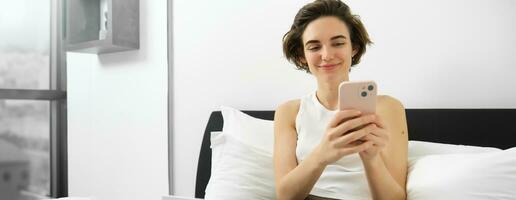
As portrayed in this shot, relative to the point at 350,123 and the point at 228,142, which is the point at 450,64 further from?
the point at 228,142

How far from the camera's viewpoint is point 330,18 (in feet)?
4.02

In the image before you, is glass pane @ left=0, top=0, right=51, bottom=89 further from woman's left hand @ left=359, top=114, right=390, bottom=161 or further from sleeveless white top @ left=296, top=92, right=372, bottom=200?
woman's left hand @ left=359, top=114, right=390, bottom=161

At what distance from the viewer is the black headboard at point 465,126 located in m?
1.20

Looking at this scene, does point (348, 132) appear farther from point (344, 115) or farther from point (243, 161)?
point (243, 161)

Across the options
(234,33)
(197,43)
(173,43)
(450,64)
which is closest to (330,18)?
(450,64)

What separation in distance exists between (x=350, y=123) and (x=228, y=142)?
662mm

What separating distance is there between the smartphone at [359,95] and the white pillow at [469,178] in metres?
0.27

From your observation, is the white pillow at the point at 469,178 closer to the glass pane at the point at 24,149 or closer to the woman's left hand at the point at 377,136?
the woman's left hand at the point at 377,136

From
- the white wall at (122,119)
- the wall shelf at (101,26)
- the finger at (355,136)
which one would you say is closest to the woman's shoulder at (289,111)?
the finger at (355,136)

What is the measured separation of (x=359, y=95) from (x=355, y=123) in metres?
0.07

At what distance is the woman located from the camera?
0.94 metres

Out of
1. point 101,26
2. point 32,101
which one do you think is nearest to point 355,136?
point 101,26

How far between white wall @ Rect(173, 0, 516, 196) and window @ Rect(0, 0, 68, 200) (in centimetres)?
108

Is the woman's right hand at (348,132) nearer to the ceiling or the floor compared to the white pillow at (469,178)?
nearer to the ceiling
